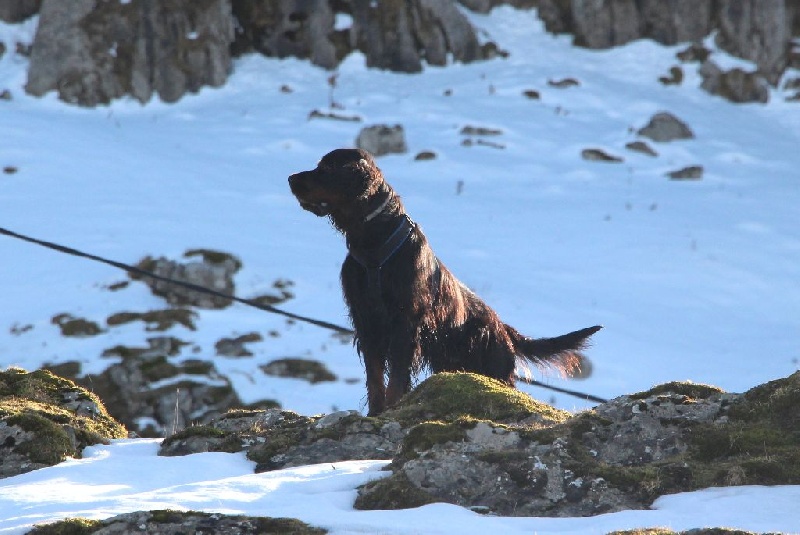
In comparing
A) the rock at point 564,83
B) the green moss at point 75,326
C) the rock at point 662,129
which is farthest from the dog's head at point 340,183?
the rock at point 564,83

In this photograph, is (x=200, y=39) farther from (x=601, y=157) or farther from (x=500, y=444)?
(x=500, y=444)

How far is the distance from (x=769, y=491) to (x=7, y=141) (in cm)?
2034

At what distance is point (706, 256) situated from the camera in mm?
17391

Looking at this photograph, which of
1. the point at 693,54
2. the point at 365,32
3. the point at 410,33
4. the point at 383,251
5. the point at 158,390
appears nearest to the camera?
the point at 383,251

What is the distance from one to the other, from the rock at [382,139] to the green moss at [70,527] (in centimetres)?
1831

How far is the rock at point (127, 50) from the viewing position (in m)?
24.1

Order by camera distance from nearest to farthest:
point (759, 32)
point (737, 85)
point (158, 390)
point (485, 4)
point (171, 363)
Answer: point (158, 390) → point (171, 363) → point (737, 85) → point (759, 32) → point (485, 4)

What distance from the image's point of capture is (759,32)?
27.1 meters

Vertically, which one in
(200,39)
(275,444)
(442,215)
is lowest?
(442,215)

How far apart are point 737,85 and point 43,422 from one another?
79.8 ft

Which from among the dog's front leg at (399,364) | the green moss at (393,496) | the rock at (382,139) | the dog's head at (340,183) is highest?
the dog's head at (340,183)

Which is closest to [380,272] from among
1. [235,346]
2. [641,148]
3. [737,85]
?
[235,346]

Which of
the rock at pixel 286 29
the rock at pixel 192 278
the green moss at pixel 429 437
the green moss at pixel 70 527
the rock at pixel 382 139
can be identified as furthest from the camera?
the rock at pixel 286 29

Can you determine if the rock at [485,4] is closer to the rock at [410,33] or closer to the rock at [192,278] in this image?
the rock at [410,33]
